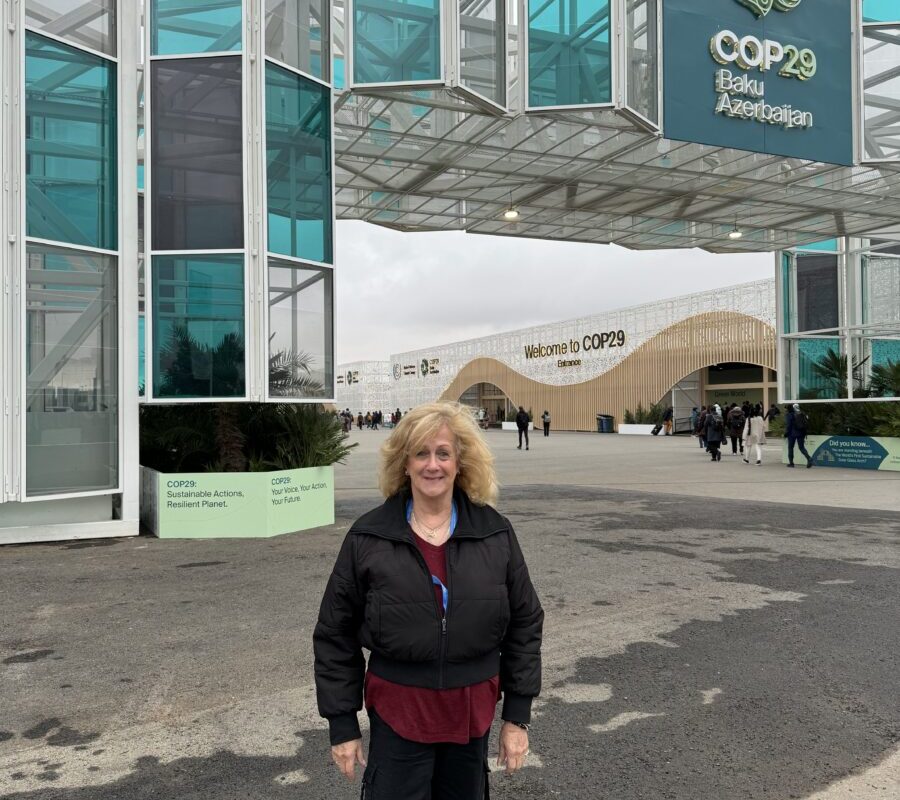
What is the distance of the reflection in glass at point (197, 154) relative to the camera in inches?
361

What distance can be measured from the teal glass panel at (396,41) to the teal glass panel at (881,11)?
30.9 feet

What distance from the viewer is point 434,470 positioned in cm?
227

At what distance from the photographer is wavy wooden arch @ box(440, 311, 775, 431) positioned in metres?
39.4

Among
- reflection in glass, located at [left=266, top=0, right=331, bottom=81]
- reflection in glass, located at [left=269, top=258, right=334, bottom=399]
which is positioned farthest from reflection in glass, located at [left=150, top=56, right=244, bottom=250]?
reflection in glass, located at [left=269, top=258, right=334, bottom=399]

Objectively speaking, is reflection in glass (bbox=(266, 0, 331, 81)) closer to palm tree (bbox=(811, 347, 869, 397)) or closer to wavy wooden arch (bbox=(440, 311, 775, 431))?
palm tree (bbox=(811, 347, 869, 397))

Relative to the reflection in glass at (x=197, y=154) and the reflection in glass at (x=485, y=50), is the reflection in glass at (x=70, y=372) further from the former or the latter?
the reflection in glass at (x=485, y=50)

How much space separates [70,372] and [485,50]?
735 centimetres

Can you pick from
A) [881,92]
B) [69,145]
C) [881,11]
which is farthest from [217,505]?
[881,11]

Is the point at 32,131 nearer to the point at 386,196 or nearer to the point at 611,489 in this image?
the point at 386,196

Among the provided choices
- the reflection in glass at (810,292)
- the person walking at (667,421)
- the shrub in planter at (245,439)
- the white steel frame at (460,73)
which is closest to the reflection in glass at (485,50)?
the white steel frame at (460,73)

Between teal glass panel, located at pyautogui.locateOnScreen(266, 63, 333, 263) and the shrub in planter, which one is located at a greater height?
teal glass panel, located at pyautogui.locateOnScreen(266, 63, 333, 263)

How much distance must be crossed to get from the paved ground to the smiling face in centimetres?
151

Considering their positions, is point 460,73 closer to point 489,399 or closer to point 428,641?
point 428,641

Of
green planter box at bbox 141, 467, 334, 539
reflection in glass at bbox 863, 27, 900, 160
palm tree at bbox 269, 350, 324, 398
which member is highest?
reflection in glass at bbox 863, 27, 900, 160
